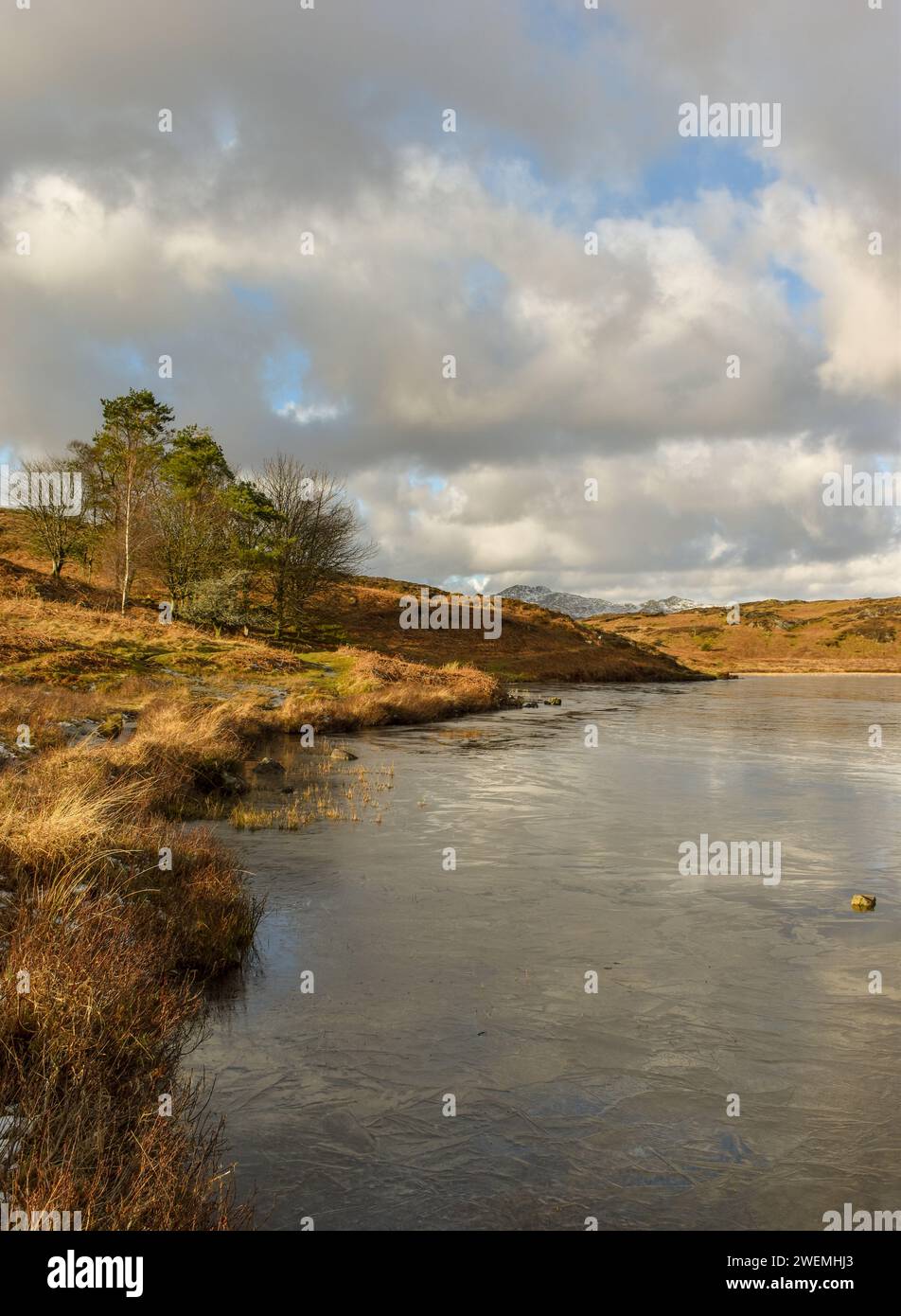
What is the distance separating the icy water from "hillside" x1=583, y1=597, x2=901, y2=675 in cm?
8291

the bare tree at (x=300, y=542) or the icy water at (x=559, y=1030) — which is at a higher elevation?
the bare tree at (x=300, y=542)

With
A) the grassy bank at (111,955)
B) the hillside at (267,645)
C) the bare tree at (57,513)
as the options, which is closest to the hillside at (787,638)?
the hillside at (267,645)

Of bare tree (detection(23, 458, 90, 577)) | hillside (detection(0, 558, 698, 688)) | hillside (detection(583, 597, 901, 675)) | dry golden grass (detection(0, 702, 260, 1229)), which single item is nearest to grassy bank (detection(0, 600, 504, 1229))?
dry golden grass (detection(0, 702, 260, 1229))

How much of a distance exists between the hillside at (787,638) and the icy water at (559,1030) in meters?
82.9

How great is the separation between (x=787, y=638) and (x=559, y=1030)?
416 ft

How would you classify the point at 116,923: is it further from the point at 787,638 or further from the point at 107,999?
the point at 787,638

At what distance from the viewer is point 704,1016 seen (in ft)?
25.1

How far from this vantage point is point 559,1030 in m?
7.29

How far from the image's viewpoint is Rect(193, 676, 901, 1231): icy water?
16.8 feet

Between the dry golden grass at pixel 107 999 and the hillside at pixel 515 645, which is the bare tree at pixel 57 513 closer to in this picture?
the hillside at pixel 515 645

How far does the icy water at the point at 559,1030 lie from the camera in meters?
5.13
